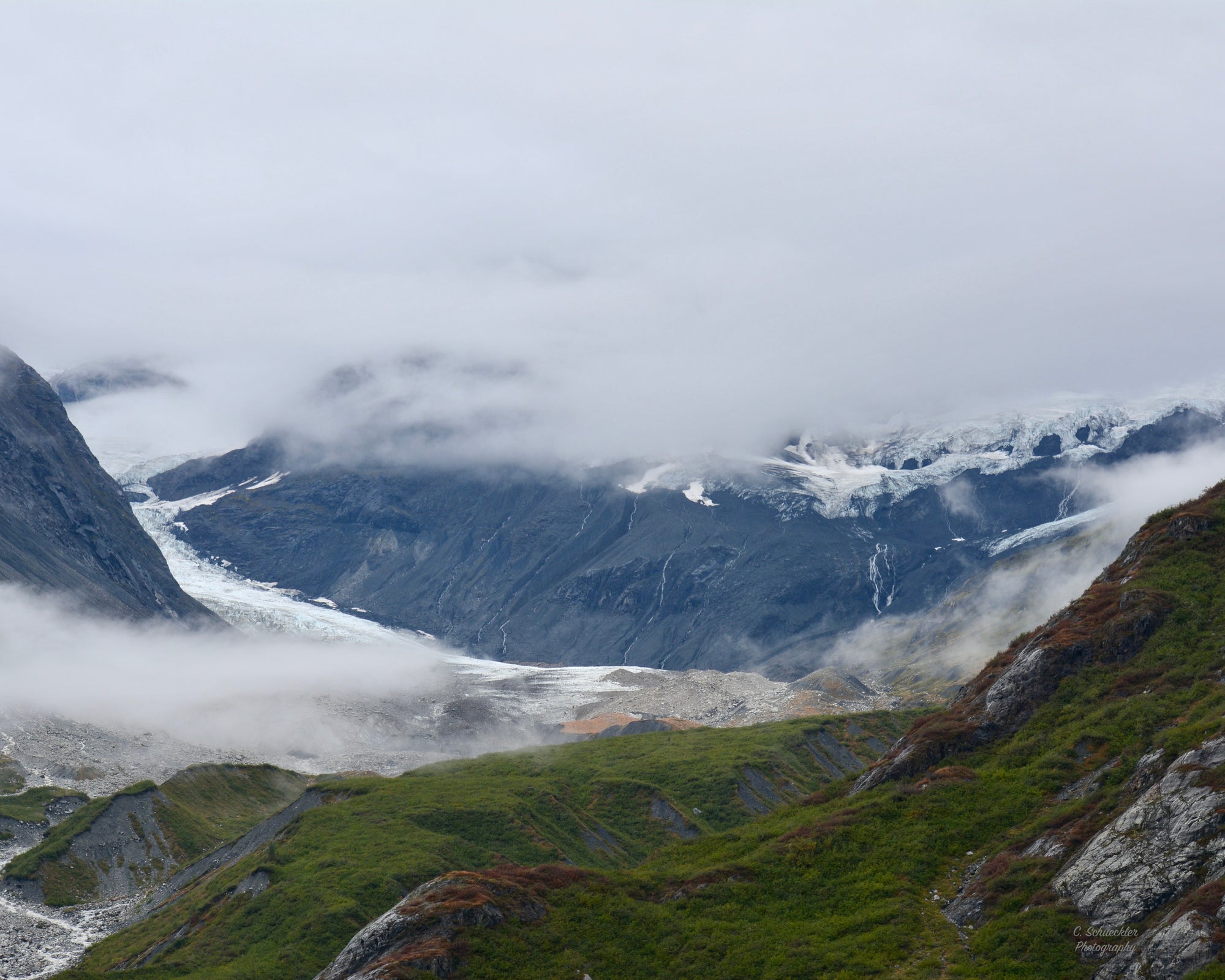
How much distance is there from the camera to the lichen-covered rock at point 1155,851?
130ft

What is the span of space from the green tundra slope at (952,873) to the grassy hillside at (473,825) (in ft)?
1.89

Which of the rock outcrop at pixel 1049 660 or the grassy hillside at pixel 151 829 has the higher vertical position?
the rock outcrop at pixel 1049 660

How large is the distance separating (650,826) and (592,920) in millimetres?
75759

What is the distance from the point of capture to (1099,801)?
163 feet

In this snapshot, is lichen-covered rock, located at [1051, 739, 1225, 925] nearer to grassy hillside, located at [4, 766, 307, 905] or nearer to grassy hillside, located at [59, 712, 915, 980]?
grassy hillside, located at [59, 712, 915, 980]

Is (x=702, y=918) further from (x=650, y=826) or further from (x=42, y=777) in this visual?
(x=42, y=777)

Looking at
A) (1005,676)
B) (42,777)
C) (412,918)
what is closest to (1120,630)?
(1005,676)

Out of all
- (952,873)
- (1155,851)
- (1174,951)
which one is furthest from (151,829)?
(1174,951)

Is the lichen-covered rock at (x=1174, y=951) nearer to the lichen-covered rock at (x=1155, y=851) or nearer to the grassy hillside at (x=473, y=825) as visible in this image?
the lichen-covered rock at (x=1155, y=851)

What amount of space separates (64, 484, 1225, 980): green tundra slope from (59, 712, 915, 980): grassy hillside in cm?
58

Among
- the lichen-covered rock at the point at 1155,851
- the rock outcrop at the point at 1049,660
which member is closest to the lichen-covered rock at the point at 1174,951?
the lichen-covered rock at the point at 1155,851

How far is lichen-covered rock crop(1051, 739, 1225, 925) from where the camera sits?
39.6 meters

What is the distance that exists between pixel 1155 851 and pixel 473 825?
81230 mm

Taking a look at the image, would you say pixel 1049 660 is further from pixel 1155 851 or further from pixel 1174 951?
pixel 1174 951
